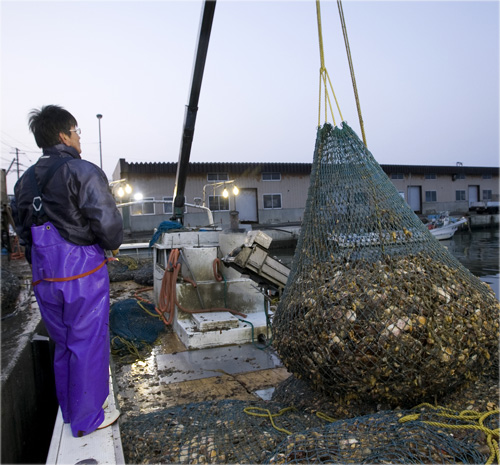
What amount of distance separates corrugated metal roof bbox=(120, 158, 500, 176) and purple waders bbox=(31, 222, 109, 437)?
854 inches

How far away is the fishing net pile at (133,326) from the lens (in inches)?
185

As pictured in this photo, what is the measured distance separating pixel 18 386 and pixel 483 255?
72.2 feet

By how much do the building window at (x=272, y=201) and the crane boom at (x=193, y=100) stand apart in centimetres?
1917

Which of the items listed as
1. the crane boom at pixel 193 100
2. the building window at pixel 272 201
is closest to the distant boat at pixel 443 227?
the building window at pixel 272 201

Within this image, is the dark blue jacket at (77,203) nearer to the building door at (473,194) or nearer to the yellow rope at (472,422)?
the yellow rope at (472,422)

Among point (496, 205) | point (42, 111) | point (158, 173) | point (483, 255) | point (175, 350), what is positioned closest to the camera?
point (42, 111)

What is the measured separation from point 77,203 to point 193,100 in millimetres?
4889

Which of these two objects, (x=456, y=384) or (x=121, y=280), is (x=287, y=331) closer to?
(x=456, y=384)

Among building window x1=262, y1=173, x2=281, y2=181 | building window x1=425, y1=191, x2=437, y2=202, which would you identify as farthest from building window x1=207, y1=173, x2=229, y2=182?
building window x1=425, y1=191, x2=437, y2=202

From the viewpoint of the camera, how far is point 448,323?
2188mm

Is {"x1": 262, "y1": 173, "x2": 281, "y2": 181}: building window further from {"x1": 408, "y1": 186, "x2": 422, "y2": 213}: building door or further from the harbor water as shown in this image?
{"x1": 408, "y1": 186, "x2": 422, "y2": 213}: building door

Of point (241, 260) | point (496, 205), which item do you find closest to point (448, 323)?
point (241, 260)

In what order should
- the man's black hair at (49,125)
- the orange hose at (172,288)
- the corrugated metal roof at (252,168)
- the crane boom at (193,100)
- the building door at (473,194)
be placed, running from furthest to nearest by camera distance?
1. the building door at (473,194)
2. the corrugated metal roof at (252,168)
3. the crane boom at (193,100)
4. the orange hose at (172,288)
5. the man's black hair at (49,125)

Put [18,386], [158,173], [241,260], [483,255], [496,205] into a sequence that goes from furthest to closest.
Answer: [496,205] → [158,173] → [483,255] → [241,260] → [18,386]
